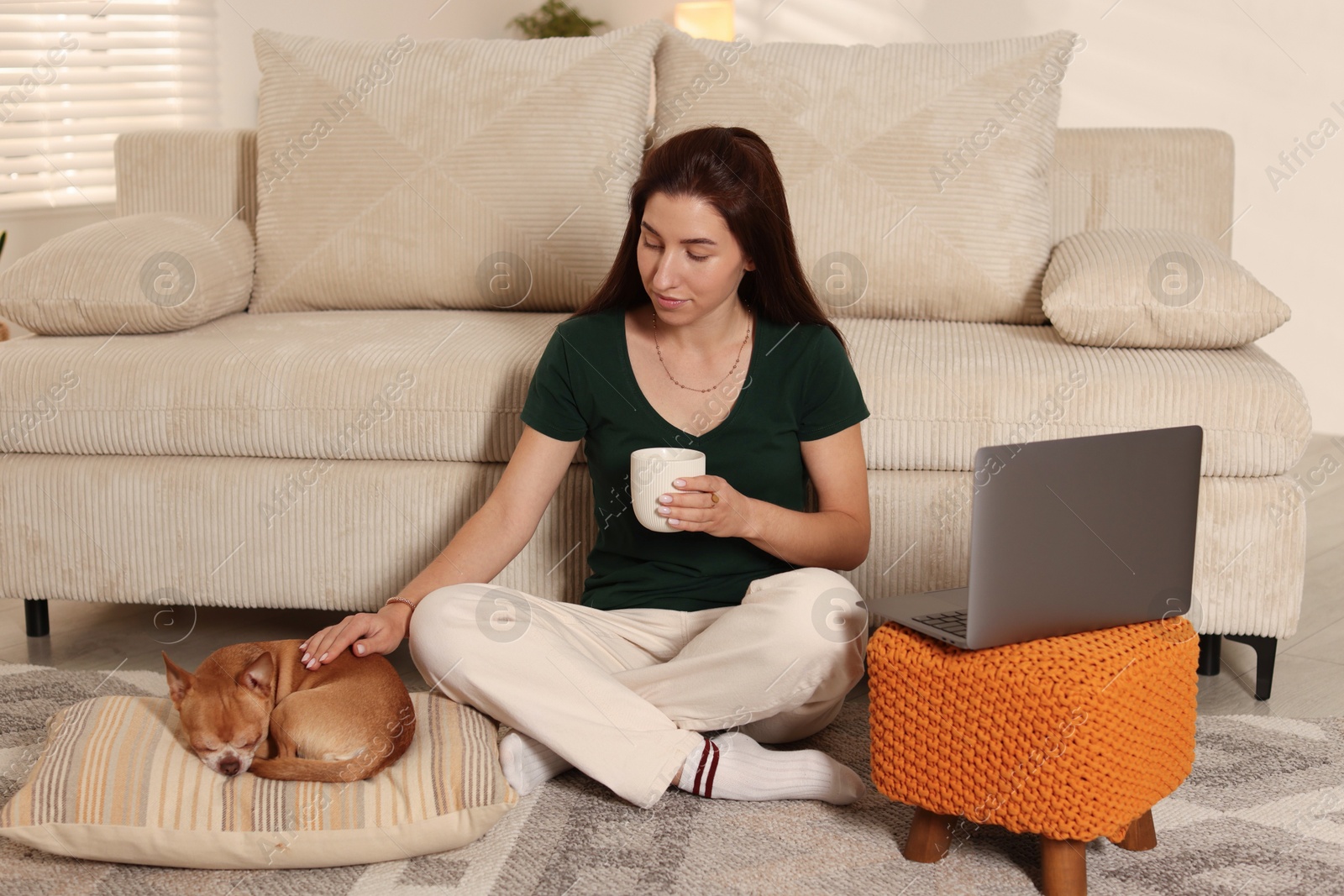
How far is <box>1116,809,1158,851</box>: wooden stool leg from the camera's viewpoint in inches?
46.8

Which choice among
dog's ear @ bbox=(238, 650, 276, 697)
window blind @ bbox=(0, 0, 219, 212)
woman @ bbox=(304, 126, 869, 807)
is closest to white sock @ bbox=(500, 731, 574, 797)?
woman @ bbox=(304, 126, 869, 807)

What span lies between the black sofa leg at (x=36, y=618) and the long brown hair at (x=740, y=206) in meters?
1.13

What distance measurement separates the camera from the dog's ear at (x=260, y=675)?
119 centimetres

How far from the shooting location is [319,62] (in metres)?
2.17

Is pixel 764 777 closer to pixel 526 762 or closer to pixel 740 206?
pixel 526 762

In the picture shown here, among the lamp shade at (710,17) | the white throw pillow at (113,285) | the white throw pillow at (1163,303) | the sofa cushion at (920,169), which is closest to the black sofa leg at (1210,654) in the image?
the white throw pillow at (1163,303)

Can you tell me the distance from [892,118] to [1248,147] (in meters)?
2.02

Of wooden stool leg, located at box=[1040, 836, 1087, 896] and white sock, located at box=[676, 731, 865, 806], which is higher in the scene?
wooden stool leg, located at box=[1040, 836, 1087, 896]

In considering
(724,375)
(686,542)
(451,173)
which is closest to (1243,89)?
(451,173)

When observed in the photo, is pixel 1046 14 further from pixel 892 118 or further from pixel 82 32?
pixel 82 32

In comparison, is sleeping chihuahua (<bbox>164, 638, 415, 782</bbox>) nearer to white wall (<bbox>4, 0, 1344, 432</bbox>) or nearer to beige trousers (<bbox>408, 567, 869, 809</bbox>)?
beige trousers (<bbox>408, 567, 869, 809</bbox>)

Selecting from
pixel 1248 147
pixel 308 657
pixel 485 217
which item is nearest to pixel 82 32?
pixel 485 217

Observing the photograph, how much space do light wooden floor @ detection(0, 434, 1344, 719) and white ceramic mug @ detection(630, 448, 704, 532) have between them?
654mm

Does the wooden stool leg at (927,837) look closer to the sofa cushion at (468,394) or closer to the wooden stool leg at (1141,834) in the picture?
the wooden stool leg at (1141,834)
